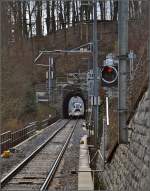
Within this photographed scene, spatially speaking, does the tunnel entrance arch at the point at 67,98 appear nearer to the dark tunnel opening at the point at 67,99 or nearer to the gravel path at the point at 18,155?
the dark tunnel opening at the point at 67,99

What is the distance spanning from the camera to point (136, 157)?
916 centimetres

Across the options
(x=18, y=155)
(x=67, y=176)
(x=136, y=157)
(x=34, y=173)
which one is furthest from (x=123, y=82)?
(x=18, y=155)

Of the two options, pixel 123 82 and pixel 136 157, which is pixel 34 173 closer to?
pixel 123 82

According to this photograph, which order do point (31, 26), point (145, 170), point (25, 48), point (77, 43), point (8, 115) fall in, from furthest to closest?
point (77, 43)
point (31, 26)
point (25, 48)
point (8, 115)
point (145, 170)

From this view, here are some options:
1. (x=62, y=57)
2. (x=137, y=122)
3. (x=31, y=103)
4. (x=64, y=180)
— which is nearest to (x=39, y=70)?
(x=62, y=57)

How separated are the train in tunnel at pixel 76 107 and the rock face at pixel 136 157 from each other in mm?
63776

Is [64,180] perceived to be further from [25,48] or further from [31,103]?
[25,48]

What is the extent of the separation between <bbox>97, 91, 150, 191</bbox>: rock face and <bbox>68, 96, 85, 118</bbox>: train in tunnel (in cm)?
6378

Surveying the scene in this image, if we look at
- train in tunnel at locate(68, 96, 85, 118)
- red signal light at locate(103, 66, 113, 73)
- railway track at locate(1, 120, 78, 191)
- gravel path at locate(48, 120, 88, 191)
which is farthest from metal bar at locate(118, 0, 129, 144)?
train in tunnel at locate(68, 96, 85, 118)

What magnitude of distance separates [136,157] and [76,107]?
66977 mm

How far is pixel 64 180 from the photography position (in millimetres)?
16797

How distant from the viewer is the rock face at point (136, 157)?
27.1ft

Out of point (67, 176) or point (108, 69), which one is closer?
point (108, 69)

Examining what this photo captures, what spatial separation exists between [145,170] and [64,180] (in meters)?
8.91
